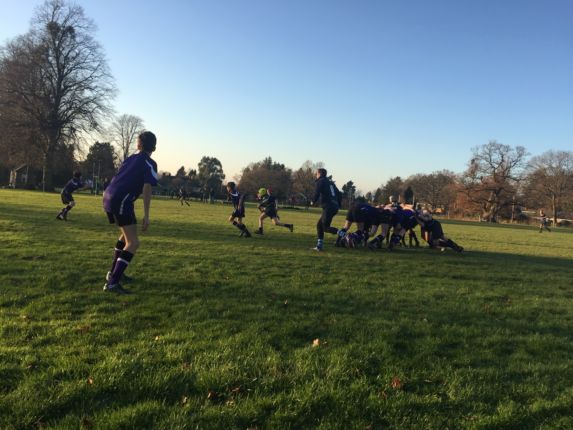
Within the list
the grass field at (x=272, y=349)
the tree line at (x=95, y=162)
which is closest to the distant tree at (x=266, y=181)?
the tree line at (x=95, y=162)

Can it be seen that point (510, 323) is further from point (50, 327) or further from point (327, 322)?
point (50, 327)

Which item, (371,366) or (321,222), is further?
(321,222)

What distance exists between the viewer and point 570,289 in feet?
29.1

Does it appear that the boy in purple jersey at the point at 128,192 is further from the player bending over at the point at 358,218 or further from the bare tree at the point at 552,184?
the bare tree at the point at 552,184

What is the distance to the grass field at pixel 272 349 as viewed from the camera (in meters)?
3.26

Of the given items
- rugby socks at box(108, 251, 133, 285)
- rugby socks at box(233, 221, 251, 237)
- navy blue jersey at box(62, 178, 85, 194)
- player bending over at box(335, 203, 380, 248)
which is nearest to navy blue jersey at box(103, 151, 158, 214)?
rugby socks at box(108, 251, 133, 285)

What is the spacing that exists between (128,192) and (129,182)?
5.7 inches

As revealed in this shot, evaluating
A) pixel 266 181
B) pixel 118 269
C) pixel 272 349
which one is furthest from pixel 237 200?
pixel 266 181

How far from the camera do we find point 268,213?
1623 cm

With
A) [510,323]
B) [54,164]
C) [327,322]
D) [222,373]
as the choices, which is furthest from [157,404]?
[54,164]

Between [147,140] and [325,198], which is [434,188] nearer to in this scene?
[325,198]

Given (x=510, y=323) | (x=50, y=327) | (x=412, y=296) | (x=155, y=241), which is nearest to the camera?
(x=50, y=327)

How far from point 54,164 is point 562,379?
51063 millimetres

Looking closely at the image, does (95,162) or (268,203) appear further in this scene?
(95,162)
